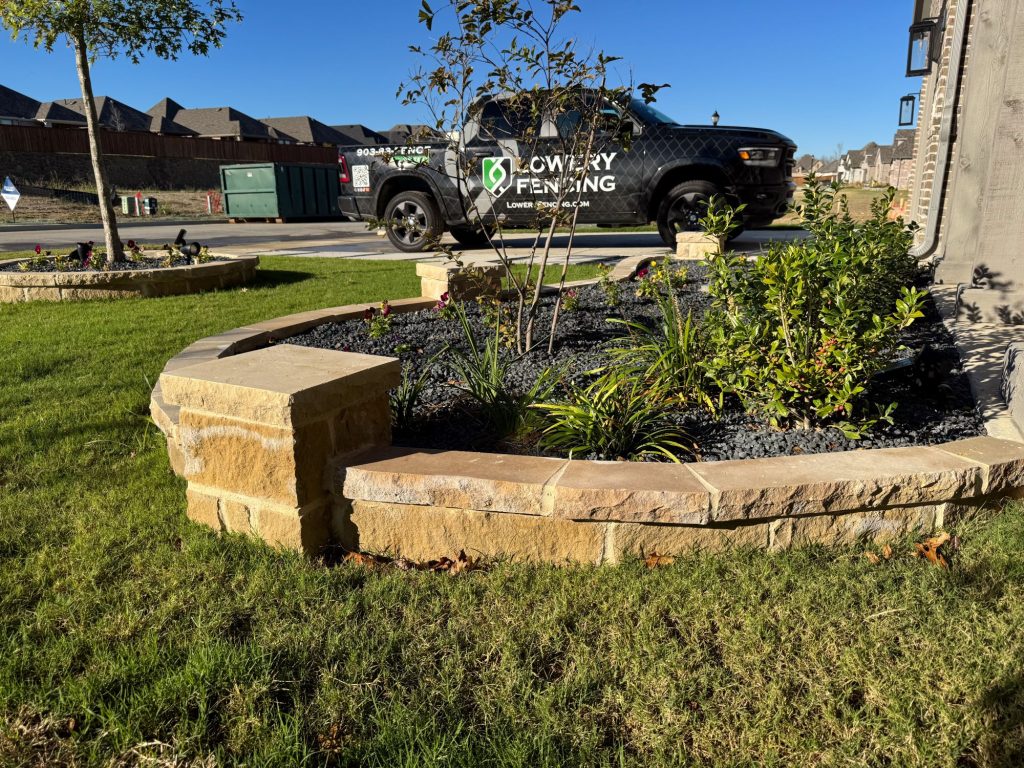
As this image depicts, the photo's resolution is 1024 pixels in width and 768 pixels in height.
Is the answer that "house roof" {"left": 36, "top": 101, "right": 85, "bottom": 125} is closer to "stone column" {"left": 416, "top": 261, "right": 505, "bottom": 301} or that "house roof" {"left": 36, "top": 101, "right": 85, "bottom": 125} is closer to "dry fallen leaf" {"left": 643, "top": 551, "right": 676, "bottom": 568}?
"stone column" {"left": 416, "top": 261, "right": 505, "bottom": 301}

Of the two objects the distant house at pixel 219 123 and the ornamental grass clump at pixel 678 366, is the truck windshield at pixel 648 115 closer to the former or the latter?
the ornamental grass clump at pixel 678 366

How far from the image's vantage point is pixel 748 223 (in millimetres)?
9047

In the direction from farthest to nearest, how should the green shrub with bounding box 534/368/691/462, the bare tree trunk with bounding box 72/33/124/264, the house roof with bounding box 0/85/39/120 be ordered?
the house roof with bounding box 0/85/39/120 → the bare tree trunk with bounding box 72/33/124/264 → the green shrub with bounding box 534/368/691/462

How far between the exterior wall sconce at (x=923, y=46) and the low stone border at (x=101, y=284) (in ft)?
27.9

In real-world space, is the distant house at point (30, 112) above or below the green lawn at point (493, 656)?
above

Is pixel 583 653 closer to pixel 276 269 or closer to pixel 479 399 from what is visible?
pixel 479 399

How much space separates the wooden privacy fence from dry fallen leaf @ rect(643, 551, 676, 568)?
31061 mm

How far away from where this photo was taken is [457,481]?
2293 millimetres

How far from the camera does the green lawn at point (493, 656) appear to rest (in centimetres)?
161

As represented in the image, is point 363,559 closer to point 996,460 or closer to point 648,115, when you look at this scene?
point 996,460

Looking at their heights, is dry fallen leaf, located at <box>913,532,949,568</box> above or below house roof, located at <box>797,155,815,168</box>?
below

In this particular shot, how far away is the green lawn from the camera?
63.2 inches

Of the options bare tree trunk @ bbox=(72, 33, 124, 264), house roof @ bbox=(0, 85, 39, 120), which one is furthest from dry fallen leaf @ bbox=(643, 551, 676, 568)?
house roof @ bbox=(0, 85, 39, 120)

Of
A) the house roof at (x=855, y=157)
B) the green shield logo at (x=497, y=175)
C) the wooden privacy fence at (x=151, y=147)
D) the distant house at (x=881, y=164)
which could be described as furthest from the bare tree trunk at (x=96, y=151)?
the house roof at (x=855, y=157)
